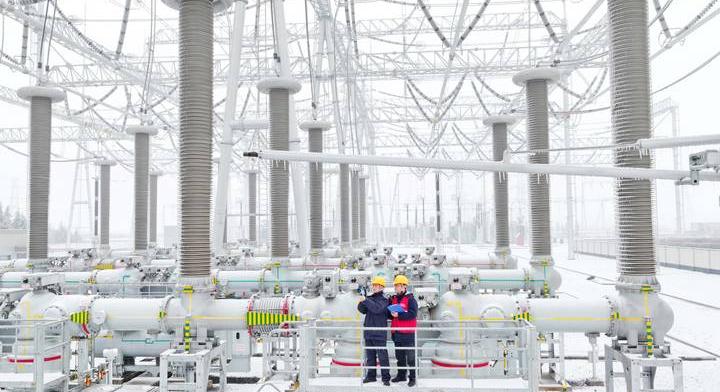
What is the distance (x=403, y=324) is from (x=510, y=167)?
2.64 meters

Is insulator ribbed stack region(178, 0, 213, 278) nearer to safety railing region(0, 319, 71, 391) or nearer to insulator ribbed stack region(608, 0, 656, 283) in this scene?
safety railing region(0, 319, 71, 391)

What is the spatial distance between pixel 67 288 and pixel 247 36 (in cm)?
1517

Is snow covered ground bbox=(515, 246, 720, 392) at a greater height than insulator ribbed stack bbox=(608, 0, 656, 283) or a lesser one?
lesser

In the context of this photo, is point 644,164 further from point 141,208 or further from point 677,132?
point 677,132

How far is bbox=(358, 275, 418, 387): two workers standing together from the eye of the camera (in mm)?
7598

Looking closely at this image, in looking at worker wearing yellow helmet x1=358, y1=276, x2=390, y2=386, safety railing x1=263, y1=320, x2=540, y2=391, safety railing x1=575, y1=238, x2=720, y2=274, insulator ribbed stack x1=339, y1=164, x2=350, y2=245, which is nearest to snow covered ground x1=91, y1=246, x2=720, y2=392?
safety railing x1=575, y1=238, x2=720, y2=274

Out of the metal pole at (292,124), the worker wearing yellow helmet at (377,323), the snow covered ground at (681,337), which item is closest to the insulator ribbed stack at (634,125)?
the snow covered ground at (681,337)

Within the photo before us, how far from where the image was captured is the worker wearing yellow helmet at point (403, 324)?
24.9ft

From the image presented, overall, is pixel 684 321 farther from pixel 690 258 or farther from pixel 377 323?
pixel 690 258

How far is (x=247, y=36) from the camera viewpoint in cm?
2633

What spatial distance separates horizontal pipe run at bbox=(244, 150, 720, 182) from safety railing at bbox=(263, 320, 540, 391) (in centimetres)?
213

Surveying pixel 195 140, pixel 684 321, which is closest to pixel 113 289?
pixel 195 140

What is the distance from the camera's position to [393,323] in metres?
7.71

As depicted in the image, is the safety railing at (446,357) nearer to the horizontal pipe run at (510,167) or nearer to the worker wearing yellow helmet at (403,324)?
the worker wearing yellow helmet at (403,324)
